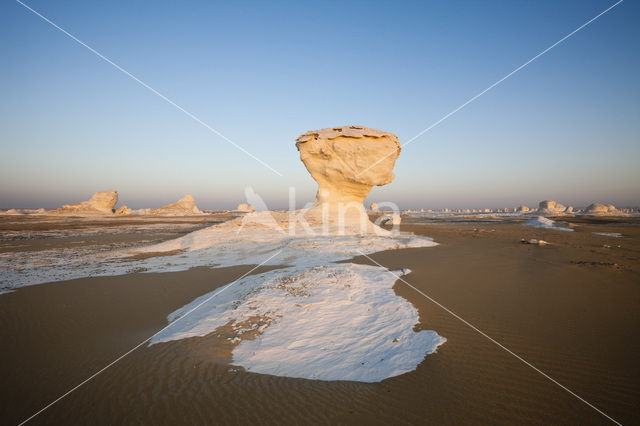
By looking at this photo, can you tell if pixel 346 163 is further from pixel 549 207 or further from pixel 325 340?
pixel 549 207

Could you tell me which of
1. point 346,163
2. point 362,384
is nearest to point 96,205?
point 346,163

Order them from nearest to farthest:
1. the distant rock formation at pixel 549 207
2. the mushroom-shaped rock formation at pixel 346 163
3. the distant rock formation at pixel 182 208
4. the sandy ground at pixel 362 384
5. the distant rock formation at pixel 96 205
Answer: the sandy ground at pixel 362 384
the mushroom-shaped rock formation at pixel 346 163
the distant rock formation at pixel 96 205
the distant rock formation at pixel 549 207
the distant rock formation at pixel 182 208

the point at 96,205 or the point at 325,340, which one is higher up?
the point at 96,205

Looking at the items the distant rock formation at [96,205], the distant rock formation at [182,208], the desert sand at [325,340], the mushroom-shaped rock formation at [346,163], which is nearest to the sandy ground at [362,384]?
the desert sand at [325,340]

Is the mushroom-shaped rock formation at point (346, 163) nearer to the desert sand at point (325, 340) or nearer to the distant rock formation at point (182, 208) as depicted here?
the desert sand at point (325, 340)

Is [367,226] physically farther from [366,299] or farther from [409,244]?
[366,299]

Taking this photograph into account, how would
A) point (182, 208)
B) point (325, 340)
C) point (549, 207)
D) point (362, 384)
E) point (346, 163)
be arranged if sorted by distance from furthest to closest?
point (182, 208) < point (549, 207) < point (346, 163) < point (325, 340) < point (362, 384)

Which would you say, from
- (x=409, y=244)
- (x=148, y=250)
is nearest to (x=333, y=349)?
(x=409, y=244)
